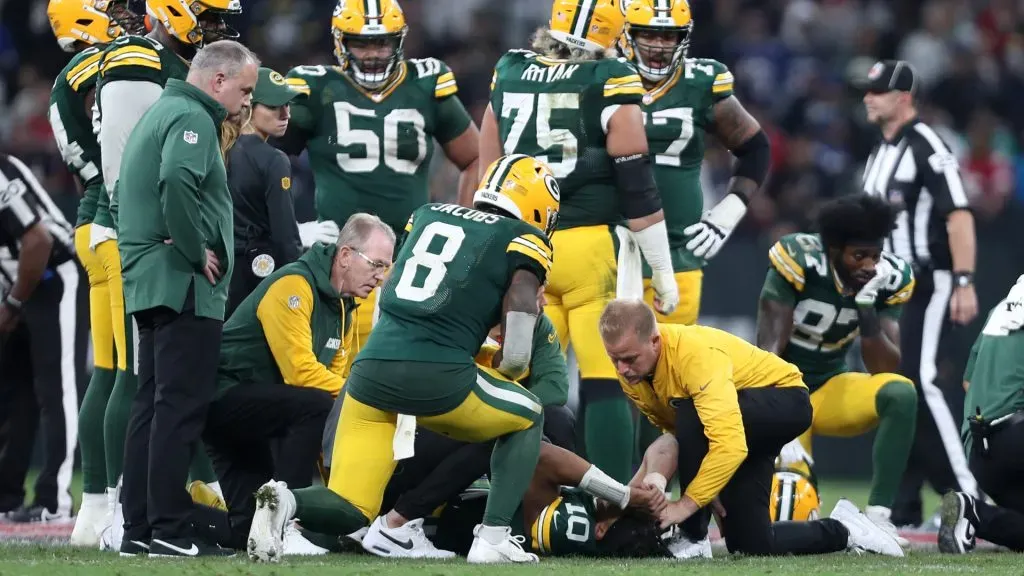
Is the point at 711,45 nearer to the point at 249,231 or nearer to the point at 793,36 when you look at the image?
the point at 793,36

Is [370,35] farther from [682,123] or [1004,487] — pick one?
[1004,487]

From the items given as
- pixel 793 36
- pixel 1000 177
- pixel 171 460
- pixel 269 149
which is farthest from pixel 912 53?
pixel 171 460

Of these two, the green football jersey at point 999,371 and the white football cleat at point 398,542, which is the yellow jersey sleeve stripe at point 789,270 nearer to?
the green football jersey at point 999,371

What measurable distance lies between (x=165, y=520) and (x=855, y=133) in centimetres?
933

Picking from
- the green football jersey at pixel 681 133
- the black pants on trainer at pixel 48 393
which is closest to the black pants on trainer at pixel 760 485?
the green football jersey at pixel 681 133

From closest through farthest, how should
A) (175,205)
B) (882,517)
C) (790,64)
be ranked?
(175,205), (882,517), (790,64)

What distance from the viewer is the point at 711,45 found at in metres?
14.6

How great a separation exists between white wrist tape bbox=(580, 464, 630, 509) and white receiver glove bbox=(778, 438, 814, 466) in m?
1.49

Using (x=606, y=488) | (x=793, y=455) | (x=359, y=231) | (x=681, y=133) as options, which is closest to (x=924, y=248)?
(x=681, y=133)

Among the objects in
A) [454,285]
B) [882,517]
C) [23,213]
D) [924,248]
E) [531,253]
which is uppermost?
[531,253]

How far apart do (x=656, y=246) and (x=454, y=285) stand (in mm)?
1623

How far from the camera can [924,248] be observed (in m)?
8.63

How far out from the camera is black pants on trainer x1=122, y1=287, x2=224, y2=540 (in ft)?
18.6

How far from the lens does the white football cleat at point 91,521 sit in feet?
21.3
